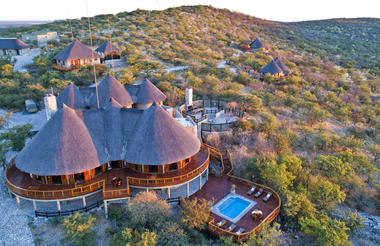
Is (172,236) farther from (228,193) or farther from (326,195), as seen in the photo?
(326,195)

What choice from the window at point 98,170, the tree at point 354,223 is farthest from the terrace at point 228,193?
the window at point 98,170

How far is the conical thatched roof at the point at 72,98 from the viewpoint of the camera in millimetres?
25656

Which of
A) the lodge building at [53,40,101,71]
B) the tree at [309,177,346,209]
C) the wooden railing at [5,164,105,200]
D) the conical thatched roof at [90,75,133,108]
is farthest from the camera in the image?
the lodge building at [53,40,101,71]

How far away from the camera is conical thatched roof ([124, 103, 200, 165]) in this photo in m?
17.5

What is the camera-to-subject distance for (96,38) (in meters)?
63.0

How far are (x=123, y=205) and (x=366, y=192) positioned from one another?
19.3 meters

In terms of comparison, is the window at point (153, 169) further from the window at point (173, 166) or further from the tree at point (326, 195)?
the tree at point (326, 195)

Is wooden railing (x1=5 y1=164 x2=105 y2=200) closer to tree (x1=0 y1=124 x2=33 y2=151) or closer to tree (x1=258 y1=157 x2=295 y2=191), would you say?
tree (x1=0 y1=124 x2=33 y2=151)

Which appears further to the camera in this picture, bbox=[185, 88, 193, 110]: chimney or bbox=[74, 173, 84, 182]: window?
bbox=[185, 88, 193, 110]: chimney

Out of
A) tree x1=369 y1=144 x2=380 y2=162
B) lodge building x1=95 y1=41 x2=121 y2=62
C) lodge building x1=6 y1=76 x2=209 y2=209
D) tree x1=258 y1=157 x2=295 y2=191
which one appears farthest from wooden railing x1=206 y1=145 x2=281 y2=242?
lodge building x1=95 y1=41 x2=121 y2=62

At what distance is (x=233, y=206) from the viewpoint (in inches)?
712

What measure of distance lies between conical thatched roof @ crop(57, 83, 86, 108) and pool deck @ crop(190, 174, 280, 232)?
47.9 feet

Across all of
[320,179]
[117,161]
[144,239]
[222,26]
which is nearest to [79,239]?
[144,239]

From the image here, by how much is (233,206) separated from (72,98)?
1821cm
